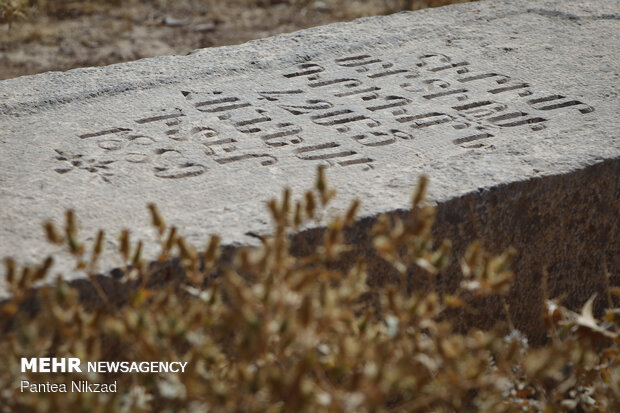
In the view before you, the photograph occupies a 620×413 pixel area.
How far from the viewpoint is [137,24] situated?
5.04 meters

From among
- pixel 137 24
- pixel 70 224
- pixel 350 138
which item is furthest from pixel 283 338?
pixel 137 24

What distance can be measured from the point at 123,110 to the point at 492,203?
124cm

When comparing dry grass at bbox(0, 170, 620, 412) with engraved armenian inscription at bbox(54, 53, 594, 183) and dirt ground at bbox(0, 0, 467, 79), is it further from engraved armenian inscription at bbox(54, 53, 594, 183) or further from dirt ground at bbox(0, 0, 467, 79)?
dirt ground at bbox(0, 0, 467, 79)

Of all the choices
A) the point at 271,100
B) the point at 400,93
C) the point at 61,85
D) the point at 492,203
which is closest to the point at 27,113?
the point at 61,85

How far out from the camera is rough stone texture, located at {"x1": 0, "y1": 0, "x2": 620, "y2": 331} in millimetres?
2096

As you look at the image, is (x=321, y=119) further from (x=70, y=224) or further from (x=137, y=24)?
(x=137, y=24)

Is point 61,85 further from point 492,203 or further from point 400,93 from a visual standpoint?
point 492,203

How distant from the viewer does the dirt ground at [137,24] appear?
456 cm

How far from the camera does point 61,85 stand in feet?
9.55

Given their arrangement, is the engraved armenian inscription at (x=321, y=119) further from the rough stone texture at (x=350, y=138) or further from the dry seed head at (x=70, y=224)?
the dry seed head at (x=70, y=224)

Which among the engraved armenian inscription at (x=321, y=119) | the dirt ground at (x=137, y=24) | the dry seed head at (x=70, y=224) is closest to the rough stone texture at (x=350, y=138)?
the engraved armenian inscription at (x=321, y=119)

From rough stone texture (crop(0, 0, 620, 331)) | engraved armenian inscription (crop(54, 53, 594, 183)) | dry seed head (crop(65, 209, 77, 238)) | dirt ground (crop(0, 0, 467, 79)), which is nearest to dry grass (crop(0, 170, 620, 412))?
dry seed head (crop(65, 209, 77, 238))

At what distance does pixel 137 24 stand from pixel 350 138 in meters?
2.92

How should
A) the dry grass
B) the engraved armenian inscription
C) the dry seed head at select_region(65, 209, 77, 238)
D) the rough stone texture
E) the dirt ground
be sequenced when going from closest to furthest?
the dry grass, the dry seed head at select_region(65, 209, 77, 238), the rough stone texture, the engraved armenian inscription, the dirt ground
